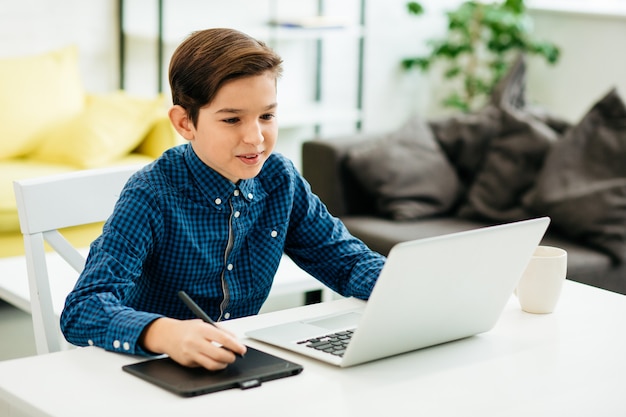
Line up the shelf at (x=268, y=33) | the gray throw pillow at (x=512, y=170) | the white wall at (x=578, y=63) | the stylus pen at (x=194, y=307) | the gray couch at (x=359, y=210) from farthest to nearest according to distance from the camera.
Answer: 1. the white wall at (x=578, y=63)
2. the shelf at (x=268, y=33)
3. the gray throw pillow at (x=512, y=170)
4. the gray couch at (x=359, y=210)
5. the stylus pen at (x=194, y=307)

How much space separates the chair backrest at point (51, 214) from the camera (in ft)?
5.40

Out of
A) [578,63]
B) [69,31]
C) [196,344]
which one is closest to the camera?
[196,344]

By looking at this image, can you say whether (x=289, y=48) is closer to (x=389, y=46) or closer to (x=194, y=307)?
(x=389, y=46)

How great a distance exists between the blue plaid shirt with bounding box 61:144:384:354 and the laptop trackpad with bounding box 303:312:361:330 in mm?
117

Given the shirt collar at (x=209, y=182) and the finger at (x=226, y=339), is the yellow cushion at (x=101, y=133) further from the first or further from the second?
the finger at (x=226, y=339)

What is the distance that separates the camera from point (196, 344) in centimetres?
119

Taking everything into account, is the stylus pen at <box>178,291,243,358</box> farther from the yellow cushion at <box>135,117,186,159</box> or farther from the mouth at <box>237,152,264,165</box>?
the yellow cushion at <box>135,117,186,159</box>

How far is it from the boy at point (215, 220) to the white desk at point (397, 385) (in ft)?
0.48

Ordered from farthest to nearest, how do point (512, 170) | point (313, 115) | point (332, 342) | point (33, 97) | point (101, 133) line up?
point (313, 115)
point (33, 97)
point (101, 133)
point (512, 170)
point (332, 342)

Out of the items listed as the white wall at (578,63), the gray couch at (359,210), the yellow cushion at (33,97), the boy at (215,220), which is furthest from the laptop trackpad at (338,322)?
the white wall at (578,63)

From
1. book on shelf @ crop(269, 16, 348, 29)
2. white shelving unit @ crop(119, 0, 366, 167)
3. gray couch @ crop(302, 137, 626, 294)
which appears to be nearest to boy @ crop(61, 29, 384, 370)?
gray couch @ crop(302, 137, 626, 294)

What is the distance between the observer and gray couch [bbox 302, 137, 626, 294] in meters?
3.23

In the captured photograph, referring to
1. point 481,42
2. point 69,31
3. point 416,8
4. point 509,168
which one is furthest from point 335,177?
point 481,42

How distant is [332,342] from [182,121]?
1.47 feet
